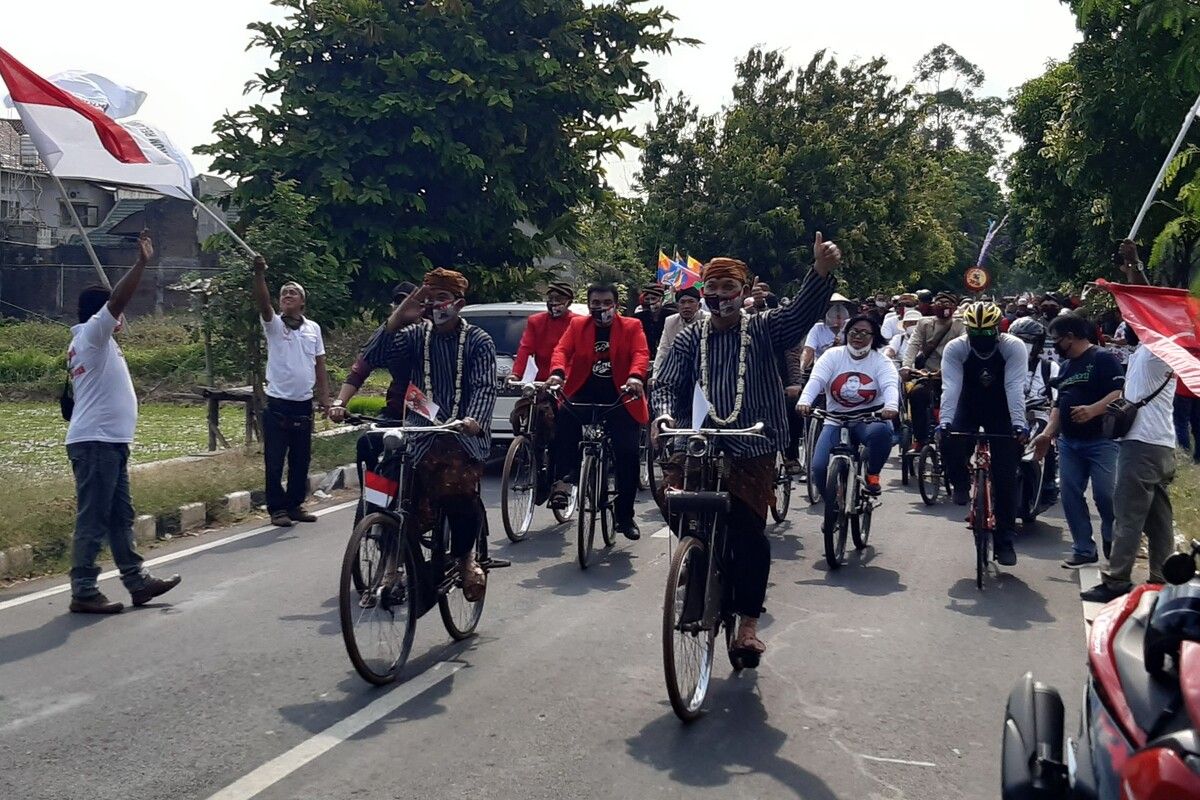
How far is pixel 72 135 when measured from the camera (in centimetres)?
1026

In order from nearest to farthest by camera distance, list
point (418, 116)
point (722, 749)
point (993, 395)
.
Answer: point (722, 749) < point (993, 395) < point (418, 116)

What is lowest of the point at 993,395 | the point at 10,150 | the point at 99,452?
the point at 99,452

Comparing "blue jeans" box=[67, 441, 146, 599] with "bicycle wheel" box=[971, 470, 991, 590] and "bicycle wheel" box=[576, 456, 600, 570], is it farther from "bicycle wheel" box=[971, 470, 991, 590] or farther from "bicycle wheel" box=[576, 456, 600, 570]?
"bicycle wheel" box=[971, 470, 991, 590]

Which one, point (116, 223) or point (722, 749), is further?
point (116, 223)

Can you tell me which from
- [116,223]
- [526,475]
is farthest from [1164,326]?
[116,223]

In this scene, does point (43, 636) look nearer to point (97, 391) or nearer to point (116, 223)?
point (97, 391)

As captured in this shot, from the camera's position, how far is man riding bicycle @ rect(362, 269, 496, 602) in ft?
22.1

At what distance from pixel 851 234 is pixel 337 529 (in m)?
29.6

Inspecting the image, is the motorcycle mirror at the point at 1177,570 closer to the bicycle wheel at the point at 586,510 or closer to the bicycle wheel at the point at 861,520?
the bicycle wheel at the point at 586,510

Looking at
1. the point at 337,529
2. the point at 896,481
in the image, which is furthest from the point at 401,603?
the point at 896,481

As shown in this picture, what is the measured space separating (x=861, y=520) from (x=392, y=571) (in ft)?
15.8

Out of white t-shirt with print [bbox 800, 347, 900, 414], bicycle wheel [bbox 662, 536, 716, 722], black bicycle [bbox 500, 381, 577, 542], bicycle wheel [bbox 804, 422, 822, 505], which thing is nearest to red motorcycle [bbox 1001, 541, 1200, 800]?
bicycle wheel [bbox 662, 536, 716, 722]

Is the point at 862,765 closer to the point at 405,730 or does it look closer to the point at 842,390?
the point at 405,730

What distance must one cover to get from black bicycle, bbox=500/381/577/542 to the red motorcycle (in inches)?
A: 264
